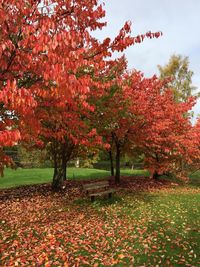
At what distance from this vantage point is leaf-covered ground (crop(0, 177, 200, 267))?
6.72 meters

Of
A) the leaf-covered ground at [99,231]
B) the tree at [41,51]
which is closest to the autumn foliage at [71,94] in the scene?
the tree at [41,51]

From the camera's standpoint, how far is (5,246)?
7598 millimetres

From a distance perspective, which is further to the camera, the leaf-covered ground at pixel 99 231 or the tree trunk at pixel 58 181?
the tree trunk at pixel 58 181

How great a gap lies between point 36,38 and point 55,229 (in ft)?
19.1

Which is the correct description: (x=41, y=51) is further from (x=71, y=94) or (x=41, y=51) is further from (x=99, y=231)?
(x=99, y=231)

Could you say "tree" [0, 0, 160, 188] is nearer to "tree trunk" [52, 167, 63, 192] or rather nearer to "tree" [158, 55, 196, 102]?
"tree trunk" [52, 167, 63, 192]

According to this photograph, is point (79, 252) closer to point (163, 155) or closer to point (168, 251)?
point (168, 251)

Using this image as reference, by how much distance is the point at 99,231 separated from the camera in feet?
28.5

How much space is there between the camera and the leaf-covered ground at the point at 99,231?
6719 mm

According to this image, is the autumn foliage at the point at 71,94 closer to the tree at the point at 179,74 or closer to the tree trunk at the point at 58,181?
the tree trunk at the point at 58,181

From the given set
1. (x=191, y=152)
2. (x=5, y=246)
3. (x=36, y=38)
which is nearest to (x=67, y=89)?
(x=36, y=38)

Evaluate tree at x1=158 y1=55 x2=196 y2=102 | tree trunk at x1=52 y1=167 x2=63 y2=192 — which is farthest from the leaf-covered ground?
tree at x1=158 y1=55 x2=196 y2=102

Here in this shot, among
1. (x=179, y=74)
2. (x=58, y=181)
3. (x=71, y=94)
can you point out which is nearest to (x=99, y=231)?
(x=71, y=94)

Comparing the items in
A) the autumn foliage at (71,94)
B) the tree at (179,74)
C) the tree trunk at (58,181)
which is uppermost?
the tree at (179,74)
